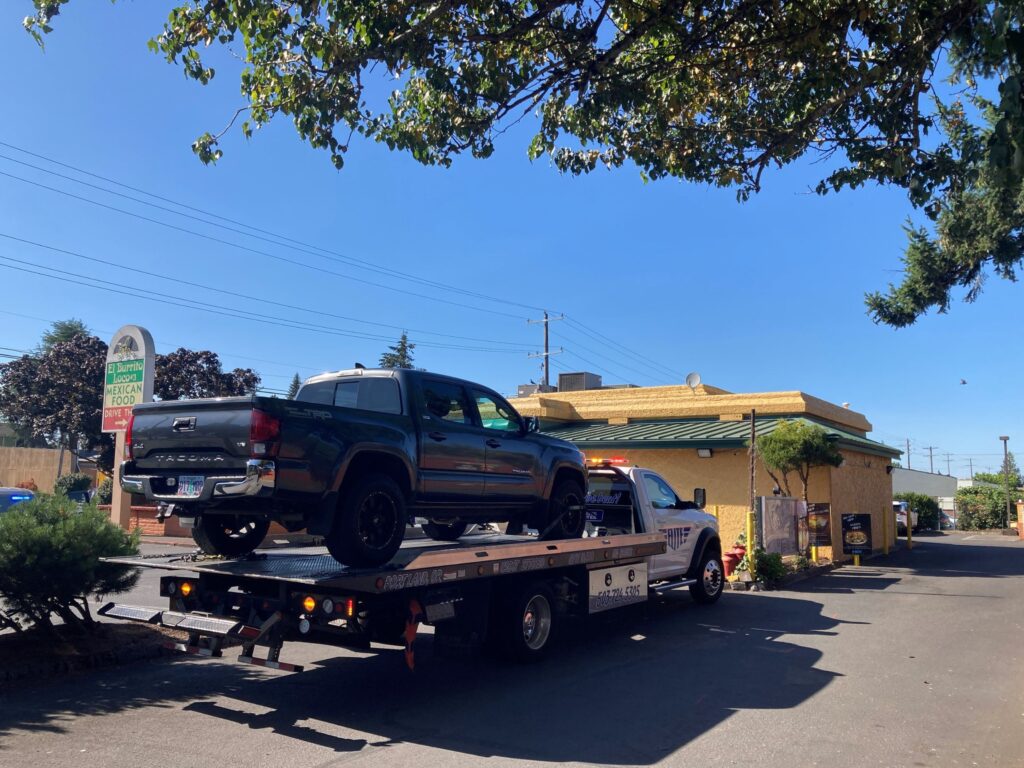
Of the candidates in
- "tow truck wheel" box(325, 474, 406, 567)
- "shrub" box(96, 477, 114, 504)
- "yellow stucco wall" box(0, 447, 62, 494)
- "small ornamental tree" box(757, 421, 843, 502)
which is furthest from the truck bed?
"yellow stucco wall" box(0, 447, 62, 494)

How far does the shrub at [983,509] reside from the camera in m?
45.2

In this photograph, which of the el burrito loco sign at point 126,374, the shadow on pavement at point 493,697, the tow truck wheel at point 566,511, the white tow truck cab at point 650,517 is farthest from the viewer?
the el burrito loco sign at point 126,374

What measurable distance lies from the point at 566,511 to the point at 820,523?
11454 mm

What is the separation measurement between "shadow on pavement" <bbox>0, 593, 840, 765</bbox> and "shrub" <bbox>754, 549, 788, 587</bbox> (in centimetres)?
551

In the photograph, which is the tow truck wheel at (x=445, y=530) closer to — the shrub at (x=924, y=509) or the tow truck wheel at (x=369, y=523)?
the tow truck wheel at (x=369, y=523)

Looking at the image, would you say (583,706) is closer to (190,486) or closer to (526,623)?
(526,623)

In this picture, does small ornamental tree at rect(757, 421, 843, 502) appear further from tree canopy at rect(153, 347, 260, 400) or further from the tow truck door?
tree canopy at rect(153, 347, 260, 400)

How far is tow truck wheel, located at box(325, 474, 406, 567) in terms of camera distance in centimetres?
687

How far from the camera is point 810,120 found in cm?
912

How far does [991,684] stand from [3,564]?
921 centimetres

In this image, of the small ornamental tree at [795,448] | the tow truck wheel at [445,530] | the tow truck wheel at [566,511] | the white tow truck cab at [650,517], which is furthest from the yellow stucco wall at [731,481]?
the tow truck wheel at [445,530]

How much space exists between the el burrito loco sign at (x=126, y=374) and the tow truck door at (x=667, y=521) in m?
10.9

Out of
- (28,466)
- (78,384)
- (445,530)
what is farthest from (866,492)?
(28,466)

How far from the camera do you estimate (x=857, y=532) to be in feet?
66.8
